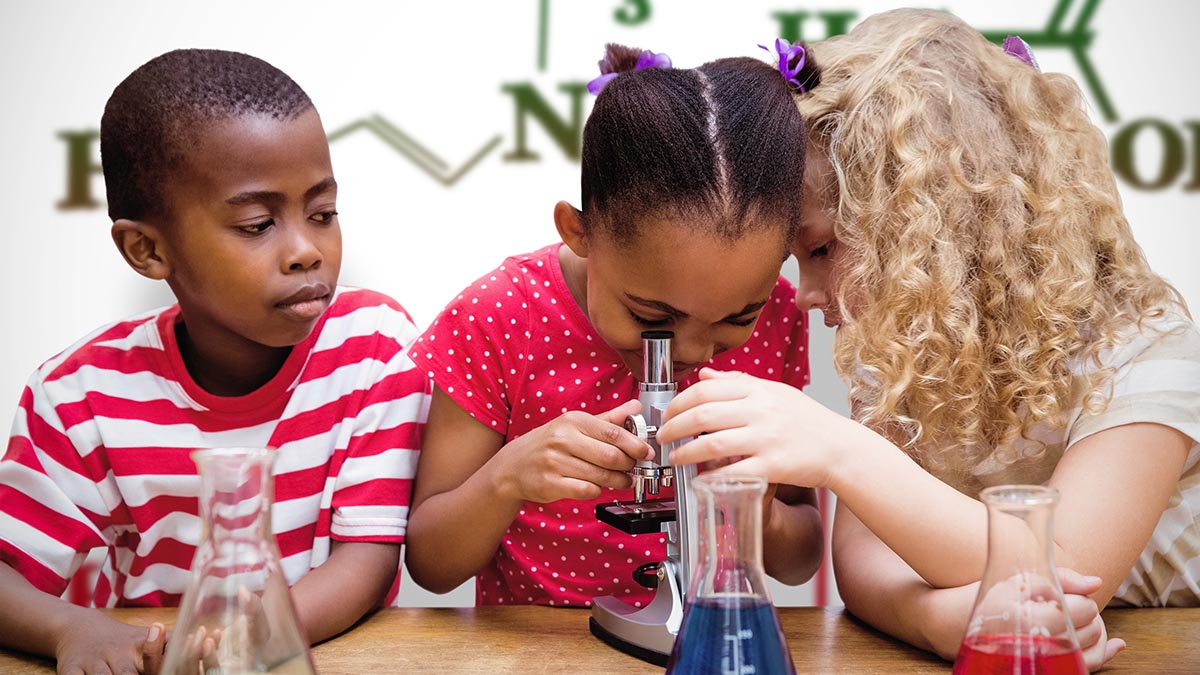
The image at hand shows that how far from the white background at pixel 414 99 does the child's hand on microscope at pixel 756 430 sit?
58 cm

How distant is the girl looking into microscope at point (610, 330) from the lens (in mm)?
950

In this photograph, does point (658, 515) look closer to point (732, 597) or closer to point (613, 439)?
point (613, 439)

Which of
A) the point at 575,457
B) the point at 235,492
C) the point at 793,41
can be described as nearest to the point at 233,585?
the point at 235,492

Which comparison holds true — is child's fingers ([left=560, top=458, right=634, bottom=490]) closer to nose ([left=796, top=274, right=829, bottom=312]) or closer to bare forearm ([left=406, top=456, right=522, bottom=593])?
bare forearm ([left=406, top=456, right=522, bottom=593])

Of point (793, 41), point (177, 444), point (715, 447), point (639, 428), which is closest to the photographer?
point (715, 447)

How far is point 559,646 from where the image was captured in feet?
3.14

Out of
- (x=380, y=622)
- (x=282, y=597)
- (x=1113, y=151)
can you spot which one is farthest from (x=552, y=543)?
(x=1113, y=151)

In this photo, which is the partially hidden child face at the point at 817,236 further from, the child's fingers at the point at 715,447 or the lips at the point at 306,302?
the lips at the point at 306,302

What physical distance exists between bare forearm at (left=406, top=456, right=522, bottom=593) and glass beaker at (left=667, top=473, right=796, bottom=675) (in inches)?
17.1

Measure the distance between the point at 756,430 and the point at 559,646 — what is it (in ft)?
0.98

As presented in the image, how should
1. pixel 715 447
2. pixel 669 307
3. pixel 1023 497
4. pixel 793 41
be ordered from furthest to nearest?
pixel 793 41 < pixel 669 307 < pixel 715 447 < pixel 1023 497

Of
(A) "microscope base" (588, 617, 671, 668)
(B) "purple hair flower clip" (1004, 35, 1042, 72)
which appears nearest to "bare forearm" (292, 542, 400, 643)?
(A) "microscope base" (588, 617, 671, 668)

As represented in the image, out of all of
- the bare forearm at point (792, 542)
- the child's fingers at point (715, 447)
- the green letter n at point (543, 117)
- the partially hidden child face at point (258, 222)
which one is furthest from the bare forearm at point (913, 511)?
the green letter n at point (543, 117)

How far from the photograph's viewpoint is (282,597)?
2.04 feet
